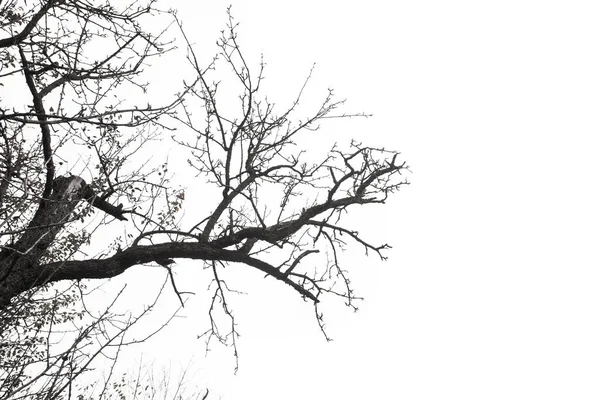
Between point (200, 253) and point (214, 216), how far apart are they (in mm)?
640

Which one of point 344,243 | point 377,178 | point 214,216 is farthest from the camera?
point 344,243

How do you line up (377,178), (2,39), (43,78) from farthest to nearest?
(377,178) < (43,78) < (2,39)

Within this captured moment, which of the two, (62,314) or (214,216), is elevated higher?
(214,216)

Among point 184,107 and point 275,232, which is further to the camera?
point 184,107

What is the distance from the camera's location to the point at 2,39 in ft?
16.5

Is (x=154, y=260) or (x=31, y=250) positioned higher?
(x=154, y=260)

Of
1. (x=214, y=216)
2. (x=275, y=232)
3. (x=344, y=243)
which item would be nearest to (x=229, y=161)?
(x=214, y=216)

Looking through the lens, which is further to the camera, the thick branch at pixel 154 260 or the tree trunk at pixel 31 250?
the thick branch at pixel 154 260

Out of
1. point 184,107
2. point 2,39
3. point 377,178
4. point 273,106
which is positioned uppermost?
point 273,106

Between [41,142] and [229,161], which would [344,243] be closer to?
[229,161]

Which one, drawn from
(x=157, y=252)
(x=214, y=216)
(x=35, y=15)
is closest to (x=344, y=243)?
(x=214, y=216)

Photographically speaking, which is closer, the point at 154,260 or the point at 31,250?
the point at 31,250

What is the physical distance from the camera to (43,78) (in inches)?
280

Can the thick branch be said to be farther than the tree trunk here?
Yes
